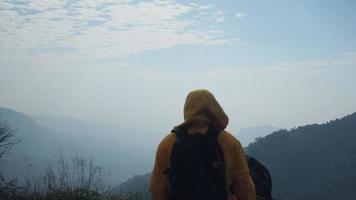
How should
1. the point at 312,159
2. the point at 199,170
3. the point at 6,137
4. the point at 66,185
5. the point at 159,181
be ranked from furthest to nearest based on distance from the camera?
the point at 312,159 < the point at 6,137 < the point at 66,185 < the point at 159,181 < the point at 199,170

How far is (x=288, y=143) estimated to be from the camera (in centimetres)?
6203

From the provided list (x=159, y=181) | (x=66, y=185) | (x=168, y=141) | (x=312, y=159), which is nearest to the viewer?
(x=168, y=141)

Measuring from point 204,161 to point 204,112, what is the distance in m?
0.41

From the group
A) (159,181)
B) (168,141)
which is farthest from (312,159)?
(168,141)

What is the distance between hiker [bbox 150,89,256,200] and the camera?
9.86 ft

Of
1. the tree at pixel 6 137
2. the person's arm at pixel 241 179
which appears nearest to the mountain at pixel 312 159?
the tree at pixel 6 137

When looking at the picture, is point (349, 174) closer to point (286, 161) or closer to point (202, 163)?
point (286, 161)

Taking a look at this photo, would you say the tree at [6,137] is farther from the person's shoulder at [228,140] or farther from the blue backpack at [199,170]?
the person's shoulder at [228,140]

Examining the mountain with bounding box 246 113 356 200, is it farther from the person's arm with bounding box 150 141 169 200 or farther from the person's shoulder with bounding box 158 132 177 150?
the person's shoulder with bounding box 158 132 177 150

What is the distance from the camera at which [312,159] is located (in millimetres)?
56219

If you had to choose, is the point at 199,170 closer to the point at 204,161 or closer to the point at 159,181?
the point at 204,161

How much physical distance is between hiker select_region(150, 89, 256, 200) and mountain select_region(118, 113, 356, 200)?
36011 mm

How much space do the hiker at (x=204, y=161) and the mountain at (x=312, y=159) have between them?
36.0 metres

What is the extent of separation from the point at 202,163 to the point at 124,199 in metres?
3.16
